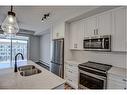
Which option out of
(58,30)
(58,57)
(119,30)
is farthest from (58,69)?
(119,30)

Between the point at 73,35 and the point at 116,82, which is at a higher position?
the point at 73,35

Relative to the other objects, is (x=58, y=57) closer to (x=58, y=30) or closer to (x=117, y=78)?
(x=58, y=30)

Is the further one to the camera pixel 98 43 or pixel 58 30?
pixel 58 30

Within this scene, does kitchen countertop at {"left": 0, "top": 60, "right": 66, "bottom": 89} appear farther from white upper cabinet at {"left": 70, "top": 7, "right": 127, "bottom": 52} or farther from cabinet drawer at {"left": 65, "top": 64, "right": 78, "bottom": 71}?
white upper cabinet at {"left": 70, "top": 7, "right": 127, "bottom": 52}

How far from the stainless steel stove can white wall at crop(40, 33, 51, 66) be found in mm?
4022

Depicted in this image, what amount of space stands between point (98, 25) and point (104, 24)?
170mm

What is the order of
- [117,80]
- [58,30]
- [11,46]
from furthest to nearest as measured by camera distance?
[11,46]
[58,30]
[117,80]

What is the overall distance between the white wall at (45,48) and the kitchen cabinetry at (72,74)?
3260 millimetres

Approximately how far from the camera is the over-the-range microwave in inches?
85.6

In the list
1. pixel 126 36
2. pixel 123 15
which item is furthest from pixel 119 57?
pixel 123 15

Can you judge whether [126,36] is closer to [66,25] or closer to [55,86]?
[55,86]

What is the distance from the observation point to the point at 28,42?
7.16 meters

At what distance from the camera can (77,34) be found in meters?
3.20
